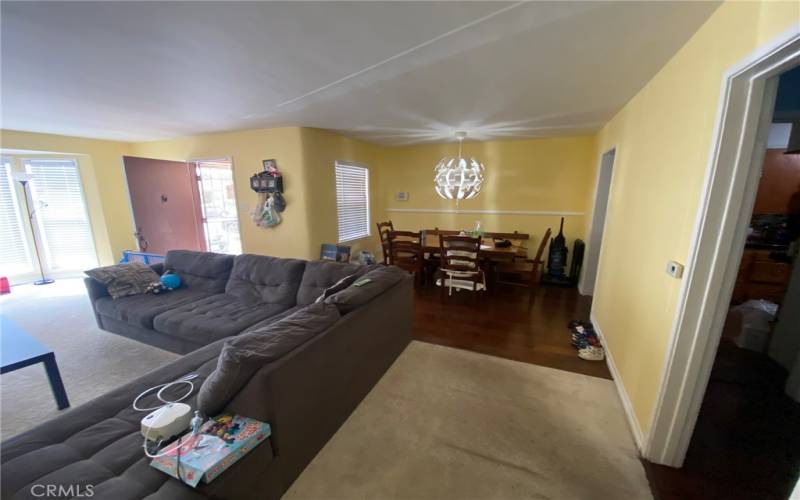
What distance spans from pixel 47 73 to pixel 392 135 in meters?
3.39

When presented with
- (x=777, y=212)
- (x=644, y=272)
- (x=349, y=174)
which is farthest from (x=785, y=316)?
(x=349, y=174)

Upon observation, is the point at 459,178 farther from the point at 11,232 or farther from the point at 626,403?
the point at 11,232

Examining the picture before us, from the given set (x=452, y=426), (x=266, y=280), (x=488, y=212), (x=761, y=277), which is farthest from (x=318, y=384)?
(x=488, y=212)

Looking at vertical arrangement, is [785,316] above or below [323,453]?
above

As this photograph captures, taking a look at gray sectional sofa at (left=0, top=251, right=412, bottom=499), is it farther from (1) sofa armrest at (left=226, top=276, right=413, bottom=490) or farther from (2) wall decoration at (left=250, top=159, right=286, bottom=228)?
(2) wall decoration at (left=250, top=159, right=286, bottom=228)

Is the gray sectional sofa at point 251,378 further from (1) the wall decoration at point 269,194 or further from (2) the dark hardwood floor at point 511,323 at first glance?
(1) the wall decoration at point 269,194

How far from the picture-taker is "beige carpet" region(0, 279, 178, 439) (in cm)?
194

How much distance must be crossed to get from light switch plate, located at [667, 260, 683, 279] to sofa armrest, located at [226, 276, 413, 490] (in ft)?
5.75

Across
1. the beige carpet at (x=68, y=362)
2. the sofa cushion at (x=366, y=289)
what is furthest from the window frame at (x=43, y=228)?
the sofa cushion at (x=366, y=289)

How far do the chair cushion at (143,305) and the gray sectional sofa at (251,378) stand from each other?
0.5 inches

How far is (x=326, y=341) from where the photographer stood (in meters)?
1.55

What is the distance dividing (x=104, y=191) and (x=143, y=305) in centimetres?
388

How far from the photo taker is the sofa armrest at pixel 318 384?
1.23 m

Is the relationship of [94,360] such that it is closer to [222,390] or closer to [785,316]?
[222,390]
